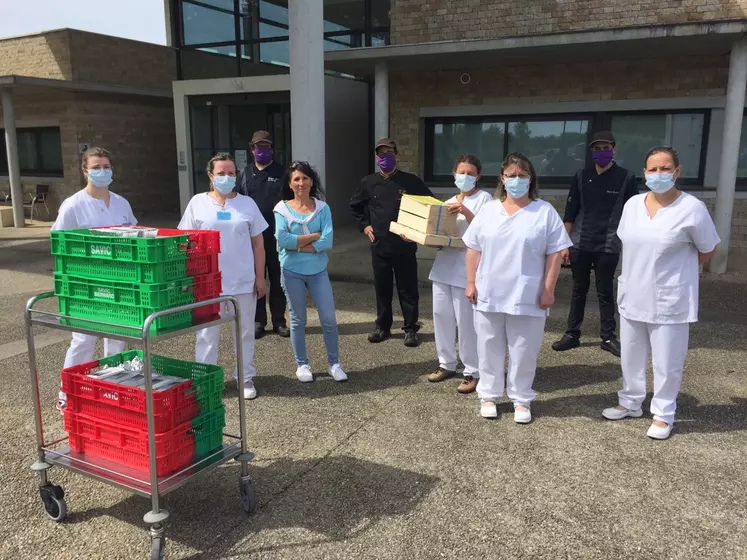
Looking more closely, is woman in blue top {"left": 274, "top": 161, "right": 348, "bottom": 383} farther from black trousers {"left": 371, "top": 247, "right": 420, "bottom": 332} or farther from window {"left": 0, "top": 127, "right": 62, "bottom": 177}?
window {"left": 0, "top": 127, "right": 62, "bottom": 177}

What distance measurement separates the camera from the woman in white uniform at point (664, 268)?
13.3 feet

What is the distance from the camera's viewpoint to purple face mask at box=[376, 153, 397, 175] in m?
6.00

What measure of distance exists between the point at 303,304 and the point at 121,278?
226 cm

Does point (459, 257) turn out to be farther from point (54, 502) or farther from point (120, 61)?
point (120, 61)

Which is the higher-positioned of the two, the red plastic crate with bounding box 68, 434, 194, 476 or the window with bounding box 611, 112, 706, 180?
the window with bounding box 611, 112, 706, 180

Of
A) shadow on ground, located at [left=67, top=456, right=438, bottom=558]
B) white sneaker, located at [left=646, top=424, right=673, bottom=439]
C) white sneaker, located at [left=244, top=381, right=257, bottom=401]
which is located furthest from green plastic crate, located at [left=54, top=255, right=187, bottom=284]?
white sneaker, located at [left=646, top=424, right=673, bottom=439]

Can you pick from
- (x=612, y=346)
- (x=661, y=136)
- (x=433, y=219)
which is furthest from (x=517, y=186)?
(x=661, y=136)

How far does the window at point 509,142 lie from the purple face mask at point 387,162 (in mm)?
6311

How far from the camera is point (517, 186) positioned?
Answer: 4.28 m

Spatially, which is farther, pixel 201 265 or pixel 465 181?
pixel 465 181

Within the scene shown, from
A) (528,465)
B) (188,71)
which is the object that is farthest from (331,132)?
(528,465)

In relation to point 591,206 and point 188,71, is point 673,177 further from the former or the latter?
point 188,71

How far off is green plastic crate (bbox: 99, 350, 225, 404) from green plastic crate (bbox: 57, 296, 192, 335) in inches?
10.3

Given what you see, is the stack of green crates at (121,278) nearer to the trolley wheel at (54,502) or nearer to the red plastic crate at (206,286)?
the red plastic crate at (206,286)
